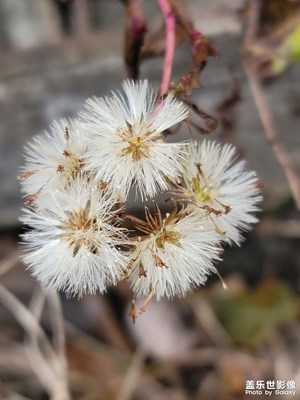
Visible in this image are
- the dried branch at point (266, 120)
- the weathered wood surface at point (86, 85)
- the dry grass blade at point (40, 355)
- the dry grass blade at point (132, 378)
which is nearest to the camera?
the dried branch at point (266, 120)

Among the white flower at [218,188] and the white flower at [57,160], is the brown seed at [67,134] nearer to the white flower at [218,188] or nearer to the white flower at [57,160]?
the white flower at [57,160]

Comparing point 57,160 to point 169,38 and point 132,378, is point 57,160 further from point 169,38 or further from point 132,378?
point 132,378

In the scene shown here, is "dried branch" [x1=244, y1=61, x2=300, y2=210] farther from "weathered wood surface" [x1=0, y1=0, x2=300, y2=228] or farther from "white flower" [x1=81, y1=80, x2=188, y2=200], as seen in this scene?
"white flower" [x1=81, y1=80, x2=188, y2=200]

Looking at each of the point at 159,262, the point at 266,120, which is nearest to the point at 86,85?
the point at 266,120

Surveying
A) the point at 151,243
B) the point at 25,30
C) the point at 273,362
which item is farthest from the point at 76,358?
the point at 151,243

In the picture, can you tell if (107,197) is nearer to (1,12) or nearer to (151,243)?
(151,243)

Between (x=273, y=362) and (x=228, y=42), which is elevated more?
(x=228, y=42)

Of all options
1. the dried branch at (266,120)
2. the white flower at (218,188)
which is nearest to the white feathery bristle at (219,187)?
the white flower at (218,188)

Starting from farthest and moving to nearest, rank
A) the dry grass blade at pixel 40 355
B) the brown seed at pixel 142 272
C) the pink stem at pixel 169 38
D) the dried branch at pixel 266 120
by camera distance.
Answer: the dry grass blade at pixel 40 355 → the dried branch at pixel 266 120 → the pink stem at pixel 169 38 → the brown seed at pixel 142 272
